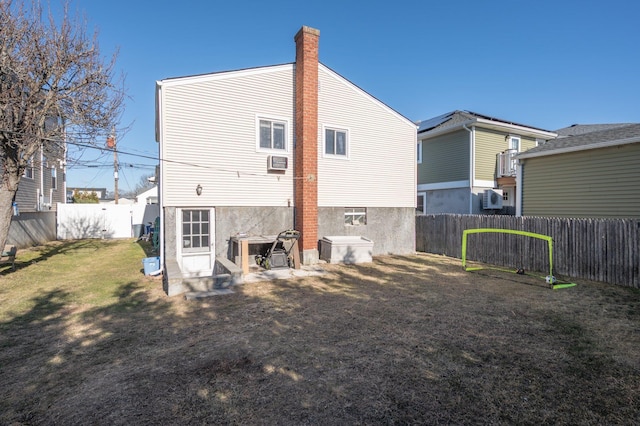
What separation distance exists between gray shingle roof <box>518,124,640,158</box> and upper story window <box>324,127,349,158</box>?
26.8 ft

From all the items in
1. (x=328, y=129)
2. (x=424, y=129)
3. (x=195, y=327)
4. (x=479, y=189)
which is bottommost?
(x=195, y=327)

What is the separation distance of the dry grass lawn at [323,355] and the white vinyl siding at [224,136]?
3316mm

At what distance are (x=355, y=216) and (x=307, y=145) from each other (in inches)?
131

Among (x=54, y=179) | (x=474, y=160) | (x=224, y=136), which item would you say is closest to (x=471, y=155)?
(x=474, y=160)

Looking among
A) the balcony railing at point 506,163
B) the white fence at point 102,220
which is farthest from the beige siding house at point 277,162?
the white fence at point 102,220

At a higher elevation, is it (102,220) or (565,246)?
(102,220)

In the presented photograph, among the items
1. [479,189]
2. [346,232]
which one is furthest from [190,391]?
[479,189]

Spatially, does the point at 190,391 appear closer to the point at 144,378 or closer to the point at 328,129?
the point at 144,378

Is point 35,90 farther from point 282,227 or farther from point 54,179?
point 54,179

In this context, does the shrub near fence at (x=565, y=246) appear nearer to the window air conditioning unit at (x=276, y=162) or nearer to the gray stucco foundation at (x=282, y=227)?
the gray stucco foundation at (x=282, y=227)

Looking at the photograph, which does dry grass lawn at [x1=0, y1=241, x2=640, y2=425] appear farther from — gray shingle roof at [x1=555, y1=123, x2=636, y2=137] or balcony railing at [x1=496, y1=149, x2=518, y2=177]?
gray shingle roof at [x1=555, y1=123, x2=636, y2=137]

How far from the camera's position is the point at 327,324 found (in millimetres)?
5422

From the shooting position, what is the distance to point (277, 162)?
10.4 metres

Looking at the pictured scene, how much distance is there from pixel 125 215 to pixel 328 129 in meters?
16.0
